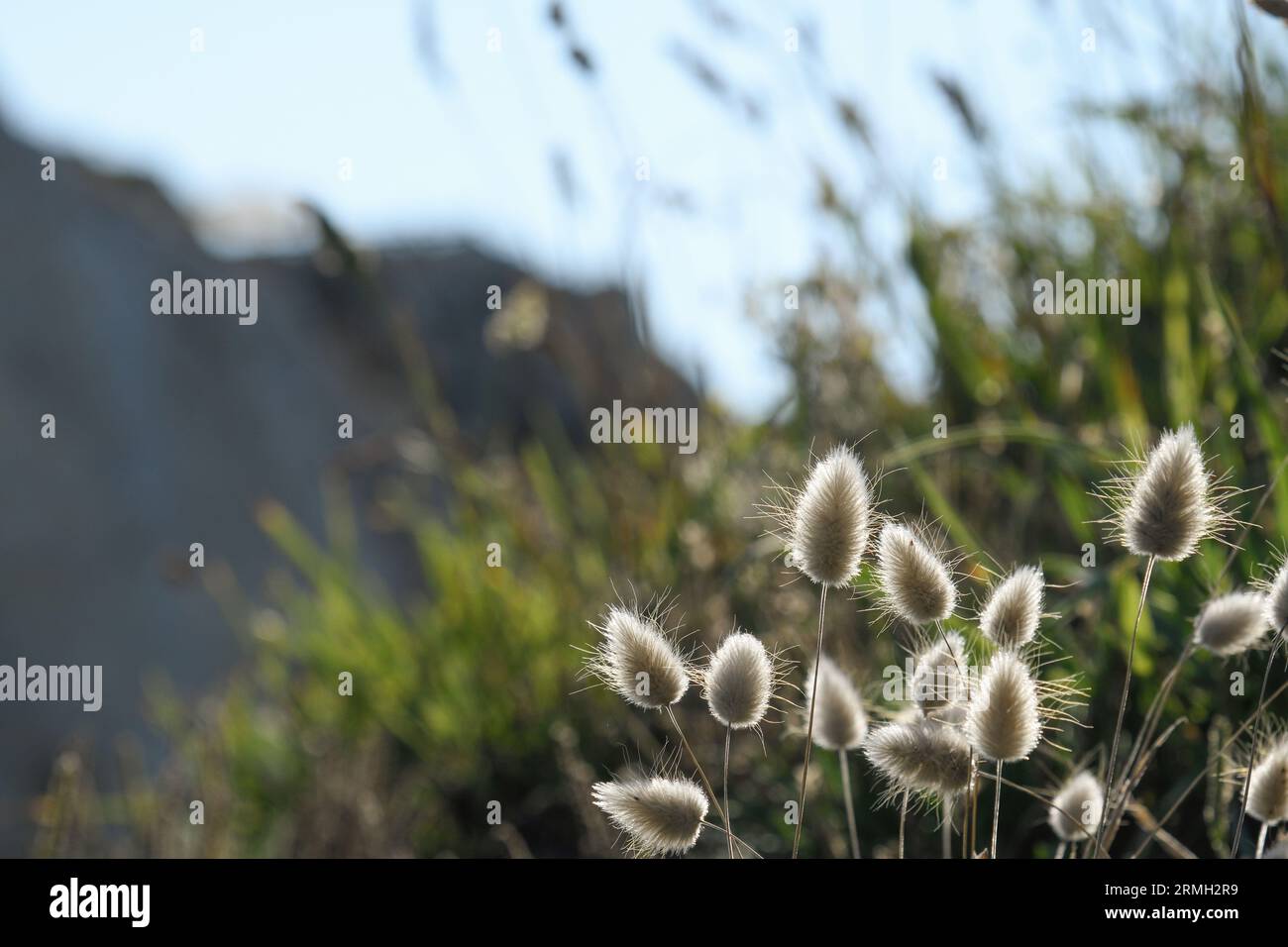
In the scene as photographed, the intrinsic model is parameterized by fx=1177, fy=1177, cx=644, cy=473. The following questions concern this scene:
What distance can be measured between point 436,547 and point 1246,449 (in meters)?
1.94

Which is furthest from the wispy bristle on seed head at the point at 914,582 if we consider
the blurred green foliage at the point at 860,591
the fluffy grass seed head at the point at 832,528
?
the blurred green foliage at the point at 860,591

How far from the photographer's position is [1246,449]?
1.74 metres

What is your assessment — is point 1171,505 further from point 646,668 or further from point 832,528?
point 646,668

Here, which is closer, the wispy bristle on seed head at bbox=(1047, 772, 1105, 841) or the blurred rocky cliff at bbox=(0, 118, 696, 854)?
the wispy bristle on seed head at bbox=(1047, 772, 1105, 841)

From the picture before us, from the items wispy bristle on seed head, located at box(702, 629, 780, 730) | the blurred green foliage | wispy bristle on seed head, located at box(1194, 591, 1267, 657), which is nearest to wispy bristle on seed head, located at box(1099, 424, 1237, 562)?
wispy bristle on seed head, located at box(1194, 591, 1267, 657)

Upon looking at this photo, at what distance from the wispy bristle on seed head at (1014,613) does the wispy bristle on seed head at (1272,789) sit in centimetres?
19

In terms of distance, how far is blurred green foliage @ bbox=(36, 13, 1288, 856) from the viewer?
1.59 metres

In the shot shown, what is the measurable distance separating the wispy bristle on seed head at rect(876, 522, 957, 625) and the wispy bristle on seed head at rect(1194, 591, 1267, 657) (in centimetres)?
19

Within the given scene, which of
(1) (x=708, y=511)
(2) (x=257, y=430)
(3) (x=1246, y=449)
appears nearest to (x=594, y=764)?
(1) (x=708, y=511)

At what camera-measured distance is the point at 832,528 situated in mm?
869

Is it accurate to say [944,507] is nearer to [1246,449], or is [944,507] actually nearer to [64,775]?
[1246,449]

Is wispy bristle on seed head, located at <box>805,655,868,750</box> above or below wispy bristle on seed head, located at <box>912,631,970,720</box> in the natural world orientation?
below

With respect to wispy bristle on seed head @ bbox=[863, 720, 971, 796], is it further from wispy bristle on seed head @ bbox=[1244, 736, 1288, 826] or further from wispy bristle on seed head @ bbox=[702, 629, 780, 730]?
wispy bristle on seed head @ bbox=[1244, 736, 1288, 826]

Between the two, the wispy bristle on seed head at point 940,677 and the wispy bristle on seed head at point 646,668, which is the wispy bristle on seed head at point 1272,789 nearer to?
the wispy bristle on seed head at point 940,677
